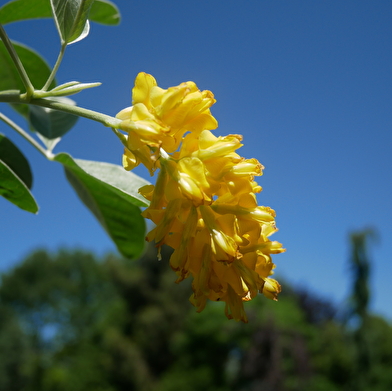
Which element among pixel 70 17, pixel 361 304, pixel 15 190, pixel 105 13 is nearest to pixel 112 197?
pixel 15 190

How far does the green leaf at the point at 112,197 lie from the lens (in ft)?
2.87

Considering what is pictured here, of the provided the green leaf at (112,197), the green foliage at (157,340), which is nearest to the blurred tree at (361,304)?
the green foliage at (157,340)

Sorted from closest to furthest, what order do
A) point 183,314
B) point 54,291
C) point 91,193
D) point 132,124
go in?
1. point 132,124
2. point 91,193
3. point 183,314
4. point 54,291

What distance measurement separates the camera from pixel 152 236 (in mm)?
625

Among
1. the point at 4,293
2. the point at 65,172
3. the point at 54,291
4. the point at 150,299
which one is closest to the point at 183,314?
the point at 150,299

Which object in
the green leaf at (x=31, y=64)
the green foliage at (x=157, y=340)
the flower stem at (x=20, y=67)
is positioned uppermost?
the green foliage at (x=157, y=340)

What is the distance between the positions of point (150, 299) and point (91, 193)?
2188cm

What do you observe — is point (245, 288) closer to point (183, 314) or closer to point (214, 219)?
point (214, 219)

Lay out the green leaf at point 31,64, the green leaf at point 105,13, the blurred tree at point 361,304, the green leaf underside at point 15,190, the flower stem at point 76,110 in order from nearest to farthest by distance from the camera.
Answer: the flower stem at point 76,110
the green leaf underside at point 15,190
the green leaf at point 105,13
the green leaf at point 31,64
the blurred tree at point 361,304

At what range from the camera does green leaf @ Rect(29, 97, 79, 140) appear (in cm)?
124

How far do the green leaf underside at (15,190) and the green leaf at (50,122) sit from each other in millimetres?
367

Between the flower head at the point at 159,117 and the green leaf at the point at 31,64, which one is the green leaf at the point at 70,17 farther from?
the green leaf at the point at 31,64

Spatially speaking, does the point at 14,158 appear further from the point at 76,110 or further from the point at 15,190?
the point at 76,110

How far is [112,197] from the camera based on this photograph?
1005mm
